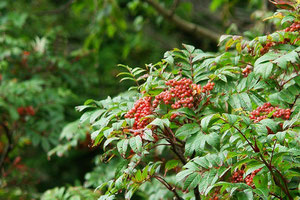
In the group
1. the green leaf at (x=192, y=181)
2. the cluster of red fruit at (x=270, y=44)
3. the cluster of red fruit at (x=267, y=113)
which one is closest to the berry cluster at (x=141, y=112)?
the green leaf at (x=192, y=181)

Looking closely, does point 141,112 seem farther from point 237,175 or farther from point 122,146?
point 237,175

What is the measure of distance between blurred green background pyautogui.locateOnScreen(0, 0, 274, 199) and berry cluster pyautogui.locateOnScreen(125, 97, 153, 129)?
3.23 ft

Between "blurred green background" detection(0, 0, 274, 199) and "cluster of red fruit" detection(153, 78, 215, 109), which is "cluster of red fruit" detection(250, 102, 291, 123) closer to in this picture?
"cluster of red fruit" detection(153, 78, 215, 109)

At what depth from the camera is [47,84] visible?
10.2 ft

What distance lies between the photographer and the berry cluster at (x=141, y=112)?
118 cm

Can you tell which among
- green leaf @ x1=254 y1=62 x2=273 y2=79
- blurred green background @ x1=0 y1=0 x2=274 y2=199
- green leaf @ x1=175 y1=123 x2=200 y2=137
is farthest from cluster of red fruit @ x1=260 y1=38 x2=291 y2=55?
blurred green background @ x1=0 y1=0 x2=274 y2=199

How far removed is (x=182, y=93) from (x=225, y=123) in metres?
0.17

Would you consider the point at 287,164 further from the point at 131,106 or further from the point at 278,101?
the point at 131,106

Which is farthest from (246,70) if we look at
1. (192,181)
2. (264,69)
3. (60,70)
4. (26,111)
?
(60,70)

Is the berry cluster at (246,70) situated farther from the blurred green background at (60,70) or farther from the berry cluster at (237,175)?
the blurred green background at (60,70)

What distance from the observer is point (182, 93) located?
1.21m

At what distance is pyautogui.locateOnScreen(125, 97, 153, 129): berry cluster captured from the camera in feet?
3.86

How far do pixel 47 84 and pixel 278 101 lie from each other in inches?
88.7

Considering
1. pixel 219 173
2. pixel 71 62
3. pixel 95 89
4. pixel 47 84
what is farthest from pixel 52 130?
pixel 219 173
